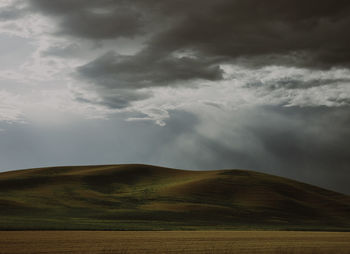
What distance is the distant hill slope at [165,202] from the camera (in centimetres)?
6481

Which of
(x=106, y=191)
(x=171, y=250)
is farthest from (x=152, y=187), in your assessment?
(x=171, y=250)

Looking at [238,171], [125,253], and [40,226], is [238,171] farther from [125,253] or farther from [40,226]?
[125,253]

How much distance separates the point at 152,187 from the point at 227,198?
21018 mm

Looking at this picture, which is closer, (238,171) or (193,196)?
(193,196)

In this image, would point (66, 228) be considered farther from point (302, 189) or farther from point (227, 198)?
point (302, 189)

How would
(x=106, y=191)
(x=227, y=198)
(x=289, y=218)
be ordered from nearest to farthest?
(x=289, y=218) → (x=227, y=198) → (x=106, y=191)

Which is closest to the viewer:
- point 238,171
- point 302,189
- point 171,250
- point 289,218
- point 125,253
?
point 125,253

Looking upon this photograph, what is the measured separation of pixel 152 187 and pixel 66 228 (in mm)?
56621

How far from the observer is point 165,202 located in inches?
3275

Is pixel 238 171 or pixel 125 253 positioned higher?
pixel 238 171

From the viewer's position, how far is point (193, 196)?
90.5 meters

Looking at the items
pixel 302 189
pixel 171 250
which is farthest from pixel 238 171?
pixel 171 250

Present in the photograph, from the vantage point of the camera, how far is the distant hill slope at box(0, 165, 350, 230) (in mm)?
64812

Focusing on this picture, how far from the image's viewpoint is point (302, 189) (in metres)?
110
